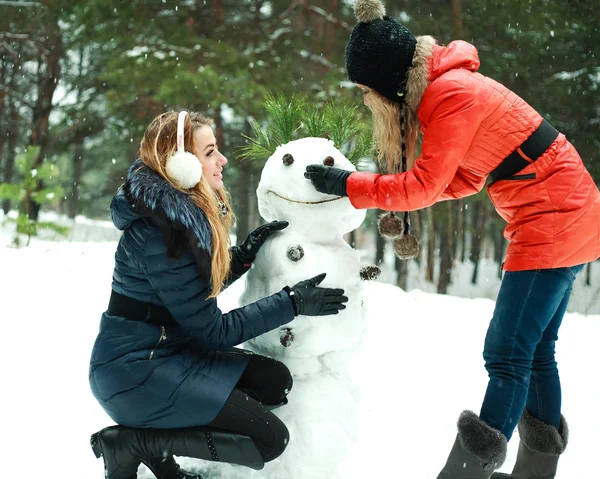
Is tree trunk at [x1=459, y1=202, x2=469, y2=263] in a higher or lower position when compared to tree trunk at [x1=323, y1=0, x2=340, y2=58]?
lower

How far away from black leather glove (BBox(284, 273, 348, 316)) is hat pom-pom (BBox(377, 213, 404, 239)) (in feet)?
1.24

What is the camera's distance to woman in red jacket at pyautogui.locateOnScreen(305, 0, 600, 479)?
6.63 ft

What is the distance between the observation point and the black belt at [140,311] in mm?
2014

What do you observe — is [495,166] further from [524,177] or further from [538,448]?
[538,448]

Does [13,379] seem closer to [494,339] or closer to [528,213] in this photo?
[494,339]

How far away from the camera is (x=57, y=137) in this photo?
12250 millimetres

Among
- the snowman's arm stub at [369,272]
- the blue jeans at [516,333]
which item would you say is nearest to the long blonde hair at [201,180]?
the snowman's arm stub at [369,272]

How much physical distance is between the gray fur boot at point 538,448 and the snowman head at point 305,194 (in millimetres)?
1155

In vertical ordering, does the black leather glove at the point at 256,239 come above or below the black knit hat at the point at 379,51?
below

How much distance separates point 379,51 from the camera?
2074mm

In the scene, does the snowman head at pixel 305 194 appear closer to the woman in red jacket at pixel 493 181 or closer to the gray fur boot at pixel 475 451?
the woman in red jacket at pixel 493 181

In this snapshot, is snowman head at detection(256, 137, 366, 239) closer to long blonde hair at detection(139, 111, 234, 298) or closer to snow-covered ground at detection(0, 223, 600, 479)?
long blonde hair at detection(139, 111, 234, 298)

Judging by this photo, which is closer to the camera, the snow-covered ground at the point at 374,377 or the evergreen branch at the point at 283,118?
the evergreen branch at the point at 283,118

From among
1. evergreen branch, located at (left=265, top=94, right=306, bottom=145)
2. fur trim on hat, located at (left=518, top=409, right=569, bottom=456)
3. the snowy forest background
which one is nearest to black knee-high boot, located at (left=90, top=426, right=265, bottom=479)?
fur trim on hat, located at (left=518, top=409, right=569, bottom=456)
